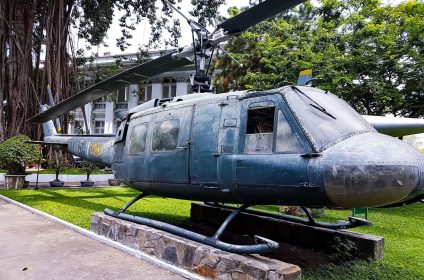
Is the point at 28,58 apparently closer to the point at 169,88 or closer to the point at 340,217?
the point at 169,88

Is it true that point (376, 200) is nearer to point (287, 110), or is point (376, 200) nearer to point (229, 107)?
point (287, 110)

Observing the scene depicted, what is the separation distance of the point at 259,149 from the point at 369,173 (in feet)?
4.47

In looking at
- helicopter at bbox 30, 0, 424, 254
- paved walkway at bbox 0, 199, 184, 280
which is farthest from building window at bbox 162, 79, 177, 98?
helicopter at bbox 30, 0, 424, 254

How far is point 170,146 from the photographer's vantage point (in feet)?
19.6

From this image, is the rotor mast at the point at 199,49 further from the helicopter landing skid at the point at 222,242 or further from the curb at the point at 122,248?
the curb at the point at 122,248

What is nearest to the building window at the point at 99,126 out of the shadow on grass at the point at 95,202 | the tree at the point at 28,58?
the tree at the point at 28,58

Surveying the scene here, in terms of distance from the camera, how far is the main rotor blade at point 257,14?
4.37 meters

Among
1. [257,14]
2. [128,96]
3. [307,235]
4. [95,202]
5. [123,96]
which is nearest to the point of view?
[257,14]

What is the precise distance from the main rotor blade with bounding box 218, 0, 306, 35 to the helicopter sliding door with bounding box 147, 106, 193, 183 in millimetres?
1351

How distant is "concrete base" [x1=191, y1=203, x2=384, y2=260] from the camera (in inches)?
225

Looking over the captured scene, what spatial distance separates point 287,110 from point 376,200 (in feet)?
4.60

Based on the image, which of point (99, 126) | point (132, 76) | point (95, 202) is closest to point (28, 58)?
point (95, 202)

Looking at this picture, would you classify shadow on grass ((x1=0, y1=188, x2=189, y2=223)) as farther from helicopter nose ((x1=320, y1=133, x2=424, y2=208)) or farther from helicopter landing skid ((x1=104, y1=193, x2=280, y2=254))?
helicopter nose ((x1=320, y1=133, x2=424, y2=208))

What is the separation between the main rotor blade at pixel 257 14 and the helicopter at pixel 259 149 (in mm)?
15
